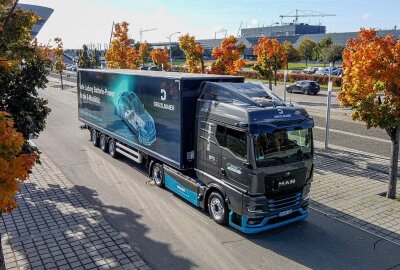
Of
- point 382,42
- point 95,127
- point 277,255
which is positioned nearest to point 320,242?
point 277,255

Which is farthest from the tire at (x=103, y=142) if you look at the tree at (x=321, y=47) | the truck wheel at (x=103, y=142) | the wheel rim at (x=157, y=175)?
A: the tree at (x=321, y=47)

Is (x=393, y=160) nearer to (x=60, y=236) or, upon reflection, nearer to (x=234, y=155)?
(x=234, y=155)

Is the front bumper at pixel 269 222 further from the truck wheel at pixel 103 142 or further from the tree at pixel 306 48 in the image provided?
the tree at pixel 306 48

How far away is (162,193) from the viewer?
38.2 feet

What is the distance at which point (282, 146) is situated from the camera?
28.6 feet

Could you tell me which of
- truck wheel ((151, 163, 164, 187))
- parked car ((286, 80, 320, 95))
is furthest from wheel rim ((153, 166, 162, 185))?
parked car ((286, 80, 320, 95))

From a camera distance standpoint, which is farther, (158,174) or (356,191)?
(158,174)

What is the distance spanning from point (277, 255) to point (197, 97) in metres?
4.67

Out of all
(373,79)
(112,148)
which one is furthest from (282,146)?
(112,148)

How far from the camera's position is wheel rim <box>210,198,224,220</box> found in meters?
9.38

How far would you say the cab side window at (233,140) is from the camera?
8.55 metres

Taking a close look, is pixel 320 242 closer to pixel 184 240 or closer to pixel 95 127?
pixel 184 240

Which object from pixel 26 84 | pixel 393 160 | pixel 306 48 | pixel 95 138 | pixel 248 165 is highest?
pixel 306 48

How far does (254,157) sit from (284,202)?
148 cm
